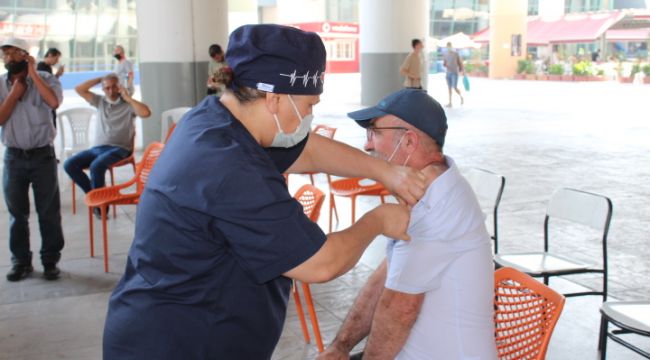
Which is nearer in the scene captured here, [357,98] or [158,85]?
[158,85]

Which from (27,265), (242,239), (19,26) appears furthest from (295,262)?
(19,26)

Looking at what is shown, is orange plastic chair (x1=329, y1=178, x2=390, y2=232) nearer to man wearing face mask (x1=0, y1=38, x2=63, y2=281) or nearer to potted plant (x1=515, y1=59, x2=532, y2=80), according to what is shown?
man wearing face mask (x1=0, y1=38, x2=63, y2=281)

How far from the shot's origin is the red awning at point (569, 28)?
35750 millimetres

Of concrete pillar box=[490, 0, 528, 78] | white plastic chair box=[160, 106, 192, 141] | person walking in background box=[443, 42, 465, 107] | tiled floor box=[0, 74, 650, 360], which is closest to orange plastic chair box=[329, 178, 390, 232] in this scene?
tiled floor box=[0, 74, 650, 360]

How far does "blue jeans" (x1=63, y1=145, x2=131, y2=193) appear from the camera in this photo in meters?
6.40

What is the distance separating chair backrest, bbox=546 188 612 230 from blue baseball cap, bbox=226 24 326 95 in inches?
106

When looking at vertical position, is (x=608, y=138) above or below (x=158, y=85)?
below

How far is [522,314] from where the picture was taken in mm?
2275

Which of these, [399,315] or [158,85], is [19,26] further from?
[399,315]

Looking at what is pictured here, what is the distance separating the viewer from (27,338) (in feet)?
12.8

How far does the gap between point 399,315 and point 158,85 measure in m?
9.23

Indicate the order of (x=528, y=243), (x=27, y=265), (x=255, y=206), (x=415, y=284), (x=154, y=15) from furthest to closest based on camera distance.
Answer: (x=154, y=15) < (x=528, y=243) < (x=27, y=265) < (x=415, y=284) < (x=255, y=206)

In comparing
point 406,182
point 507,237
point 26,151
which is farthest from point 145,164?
point 406,182

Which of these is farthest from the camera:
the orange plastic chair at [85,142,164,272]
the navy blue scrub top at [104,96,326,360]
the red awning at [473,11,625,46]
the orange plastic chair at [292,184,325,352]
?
the red awning at [473,11,625,46]
